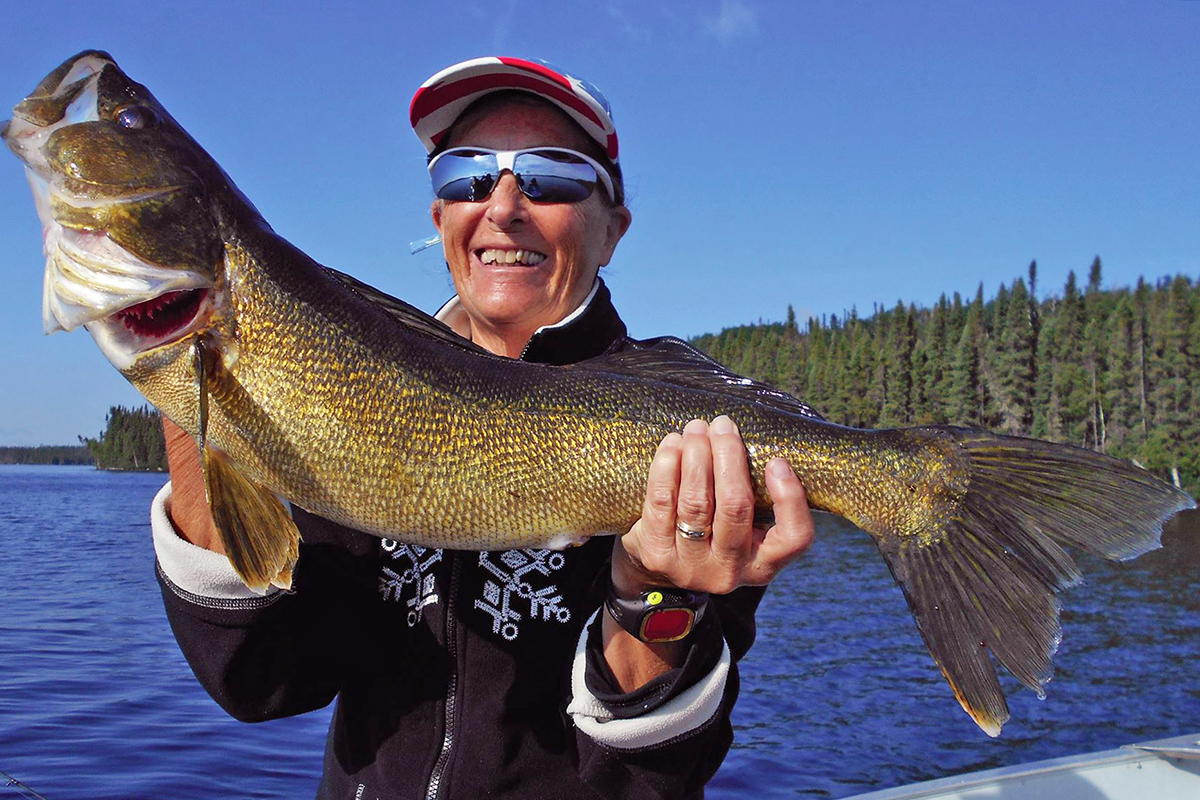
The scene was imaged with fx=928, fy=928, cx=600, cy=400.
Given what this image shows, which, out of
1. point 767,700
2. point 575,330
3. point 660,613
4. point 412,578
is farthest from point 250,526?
point 767,700

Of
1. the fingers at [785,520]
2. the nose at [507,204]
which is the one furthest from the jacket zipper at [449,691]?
the nose at [507,204]

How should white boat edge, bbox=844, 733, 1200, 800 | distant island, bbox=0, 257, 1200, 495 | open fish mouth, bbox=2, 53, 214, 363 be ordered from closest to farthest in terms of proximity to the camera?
open fish mouth, bbox=2, 53, 214, 363, white boat edge, bbox=844, 733, 1200, 800, distant island, bbox=0, 257, 1200, 495

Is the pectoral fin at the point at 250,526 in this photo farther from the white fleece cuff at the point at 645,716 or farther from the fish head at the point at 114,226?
the white fleece cuff at the point at 645,716

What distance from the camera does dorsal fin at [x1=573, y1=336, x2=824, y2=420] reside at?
2.94 m

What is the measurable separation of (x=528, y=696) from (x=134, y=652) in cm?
1361

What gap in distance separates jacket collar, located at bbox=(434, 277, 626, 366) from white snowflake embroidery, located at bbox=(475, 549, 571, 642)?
695mm

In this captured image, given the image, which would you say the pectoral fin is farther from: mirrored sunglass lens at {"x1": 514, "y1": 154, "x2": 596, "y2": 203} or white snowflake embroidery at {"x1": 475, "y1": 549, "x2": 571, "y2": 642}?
mirrored sunglass lens at {"x1": 514, "y1": 154, "x2": 596, "y2": 203}

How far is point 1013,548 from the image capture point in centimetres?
272

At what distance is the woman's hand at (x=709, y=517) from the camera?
2.71 metres

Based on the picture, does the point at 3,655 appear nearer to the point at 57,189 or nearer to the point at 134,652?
the point at 134,652

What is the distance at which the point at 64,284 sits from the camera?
104 inches

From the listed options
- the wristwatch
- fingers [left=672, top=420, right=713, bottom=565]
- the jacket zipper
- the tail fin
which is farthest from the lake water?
the tail fin

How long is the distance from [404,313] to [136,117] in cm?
97

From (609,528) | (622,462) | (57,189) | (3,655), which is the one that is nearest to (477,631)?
(609,528)
